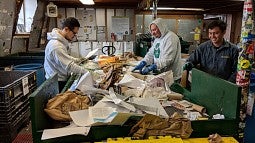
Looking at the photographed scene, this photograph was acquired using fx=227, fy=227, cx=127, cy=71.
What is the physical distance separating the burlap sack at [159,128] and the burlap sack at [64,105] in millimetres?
422

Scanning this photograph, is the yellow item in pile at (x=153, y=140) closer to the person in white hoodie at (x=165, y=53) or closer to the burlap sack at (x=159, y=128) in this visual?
the burlap sack at (x=159, y=128)

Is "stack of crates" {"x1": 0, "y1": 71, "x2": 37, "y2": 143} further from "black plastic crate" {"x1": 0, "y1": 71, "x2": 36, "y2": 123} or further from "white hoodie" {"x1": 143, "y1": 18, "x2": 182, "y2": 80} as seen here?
"white hoodie" {"x1": 143, "y1": 18, "x2": 182, "y2": 80}

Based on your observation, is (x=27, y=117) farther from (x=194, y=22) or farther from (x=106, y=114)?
(x=194, y=22)

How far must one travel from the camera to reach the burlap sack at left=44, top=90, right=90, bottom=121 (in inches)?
53.9

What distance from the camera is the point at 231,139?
1256 mm

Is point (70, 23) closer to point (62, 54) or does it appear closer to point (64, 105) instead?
point (62, 54)

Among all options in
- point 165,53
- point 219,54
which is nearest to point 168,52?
point 165,53

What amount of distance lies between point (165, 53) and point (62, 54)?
4.16 feet

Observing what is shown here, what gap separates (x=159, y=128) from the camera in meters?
1.24

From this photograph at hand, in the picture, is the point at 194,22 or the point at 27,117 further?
the point at 194,22

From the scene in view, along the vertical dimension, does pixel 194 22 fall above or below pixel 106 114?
above

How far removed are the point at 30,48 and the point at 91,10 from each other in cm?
240

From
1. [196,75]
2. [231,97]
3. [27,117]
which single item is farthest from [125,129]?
[27,117]

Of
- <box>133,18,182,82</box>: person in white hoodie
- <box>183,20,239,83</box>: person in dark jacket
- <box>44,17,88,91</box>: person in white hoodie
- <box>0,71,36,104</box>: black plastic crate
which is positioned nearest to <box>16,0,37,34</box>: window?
<box>0,71,36,104</box>: black plastic crate
